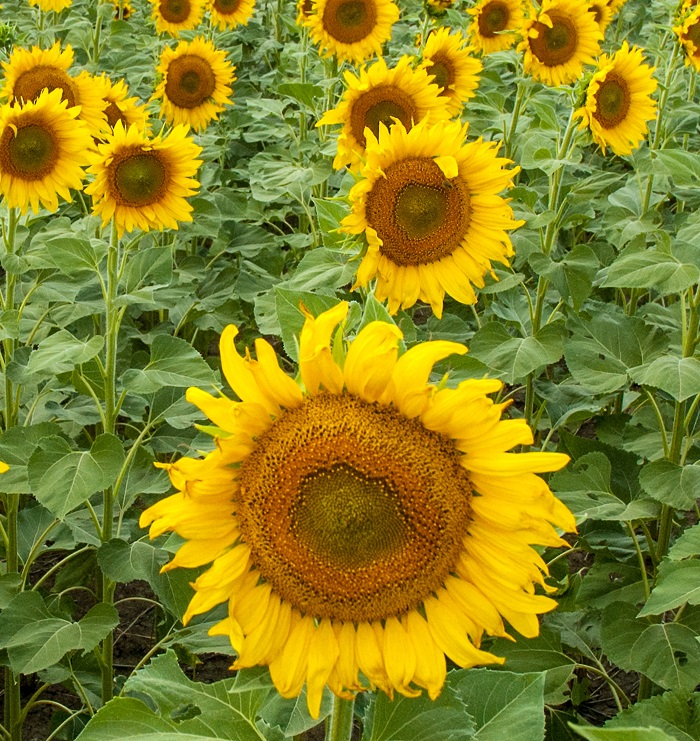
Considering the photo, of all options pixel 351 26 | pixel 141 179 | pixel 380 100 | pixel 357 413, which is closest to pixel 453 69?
pixel 351 26

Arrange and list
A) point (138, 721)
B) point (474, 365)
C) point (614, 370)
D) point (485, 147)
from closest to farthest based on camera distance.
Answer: point (138, 721) → point (474, 365) → point (485, 147) → point (614, 370)

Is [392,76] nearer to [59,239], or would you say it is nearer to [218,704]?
[59,239]

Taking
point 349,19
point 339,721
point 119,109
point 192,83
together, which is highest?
point 349,19

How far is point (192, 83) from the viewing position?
3.91 m

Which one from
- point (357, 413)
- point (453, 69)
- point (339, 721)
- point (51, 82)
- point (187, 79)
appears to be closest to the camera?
point (357, 413)

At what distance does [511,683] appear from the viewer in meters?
1.17

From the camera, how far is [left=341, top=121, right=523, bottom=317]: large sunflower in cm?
192

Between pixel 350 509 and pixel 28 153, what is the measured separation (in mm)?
1789

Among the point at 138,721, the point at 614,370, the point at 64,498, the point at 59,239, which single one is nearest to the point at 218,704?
the point at 138,721

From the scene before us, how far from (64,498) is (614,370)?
1285mm

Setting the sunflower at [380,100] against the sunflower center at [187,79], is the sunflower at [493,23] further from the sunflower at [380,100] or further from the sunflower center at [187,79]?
the sunflower at [380,100]

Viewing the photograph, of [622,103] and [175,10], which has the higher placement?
[175,10]

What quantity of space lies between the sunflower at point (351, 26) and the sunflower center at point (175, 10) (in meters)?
0.97

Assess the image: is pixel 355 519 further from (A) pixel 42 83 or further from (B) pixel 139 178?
(A) pixel 42 83
